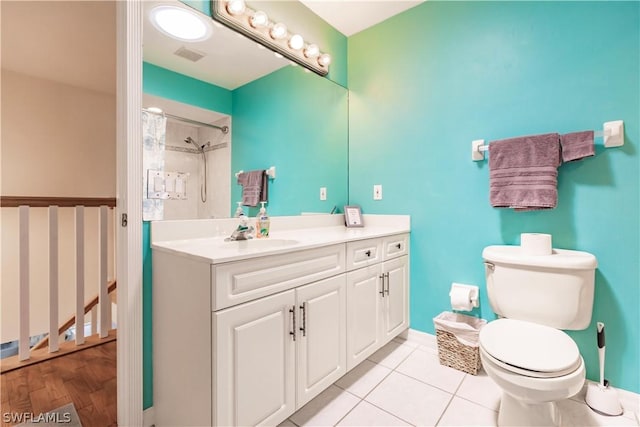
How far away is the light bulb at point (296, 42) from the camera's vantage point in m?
1.89

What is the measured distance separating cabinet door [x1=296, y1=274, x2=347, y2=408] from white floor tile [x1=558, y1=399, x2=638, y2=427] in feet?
3.33

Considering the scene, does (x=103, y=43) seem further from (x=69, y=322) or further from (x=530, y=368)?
(x=530, y=368)

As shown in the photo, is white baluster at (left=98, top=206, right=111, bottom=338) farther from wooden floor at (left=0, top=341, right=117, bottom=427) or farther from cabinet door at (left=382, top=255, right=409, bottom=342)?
cabinet door at (left=382, top=255, right=409, bottom=342)

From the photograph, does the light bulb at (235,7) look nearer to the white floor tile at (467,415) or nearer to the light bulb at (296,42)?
the light bulb at (296,42)

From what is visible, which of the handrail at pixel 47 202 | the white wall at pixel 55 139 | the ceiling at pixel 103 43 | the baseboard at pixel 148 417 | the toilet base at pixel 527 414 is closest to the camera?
the toilet base at pixel 527 414

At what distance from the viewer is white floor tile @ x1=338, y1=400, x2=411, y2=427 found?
1.26 metres

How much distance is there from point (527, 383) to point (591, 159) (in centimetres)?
115

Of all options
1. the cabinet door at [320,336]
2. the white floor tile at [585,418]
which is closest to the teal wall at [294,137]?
the cabinet door at [320,336]

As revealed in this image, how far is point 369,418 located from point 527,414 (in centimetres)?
63

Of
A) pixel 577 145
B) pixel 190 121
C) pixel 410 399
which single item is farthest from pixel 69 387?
pixel 577 145

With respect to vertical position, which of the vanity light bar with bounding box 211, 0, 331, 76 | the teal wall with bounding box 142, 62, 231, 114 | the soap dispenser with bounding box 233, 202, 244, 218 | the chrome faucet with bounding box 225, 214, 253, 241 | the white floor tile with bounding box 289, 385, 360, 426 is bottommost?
the white floor tile with bounding box 289, 385, 360, 426

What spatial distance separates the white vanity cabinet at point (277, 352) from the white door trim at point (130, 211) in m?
0.50

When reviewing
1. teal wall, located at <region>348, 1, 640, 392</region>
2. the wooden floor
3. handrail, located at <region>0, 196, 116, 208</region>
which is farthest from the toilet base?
handrail, located at <region>0, 196, 116, 208</region>

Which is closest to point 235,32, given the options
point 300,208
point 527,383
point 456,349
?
point 300,208
